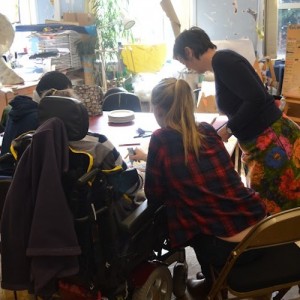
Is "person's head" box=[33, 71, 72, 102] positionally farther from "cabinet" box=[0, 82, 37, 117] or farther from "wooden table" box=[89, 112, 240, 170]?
"cabinet" box=[0, 82, 37, 117]

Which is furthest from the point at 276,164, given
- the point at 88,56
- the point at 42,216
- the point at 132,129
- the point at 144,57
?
the point at 88,56

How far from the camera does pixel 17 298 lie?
204 cm

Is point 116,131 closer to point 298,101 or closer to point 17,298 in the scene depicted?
point 17,298

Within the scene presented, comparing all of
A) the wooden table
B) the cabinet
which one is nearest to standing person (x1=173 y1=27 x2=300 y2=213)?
the wooden table

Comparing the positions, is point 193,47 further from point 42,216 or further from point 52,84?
point 42,216

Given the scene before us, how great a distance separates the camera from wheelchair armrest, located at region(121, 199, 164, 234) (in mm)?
1369

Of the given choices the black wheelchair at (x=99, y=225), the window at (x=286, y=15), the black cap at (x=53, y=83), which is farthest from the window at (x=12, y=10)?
the black wheelchair at (x=99, y=225)

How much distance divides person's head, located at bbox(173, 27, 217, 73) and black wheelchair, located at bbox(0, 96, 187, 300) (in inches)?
27.2

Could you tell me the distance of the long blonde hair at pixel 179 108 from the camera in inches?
58.3

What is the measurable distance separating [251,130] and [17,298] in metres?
1.38

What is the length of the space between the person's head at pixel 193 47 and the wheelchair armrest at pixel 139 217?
0.72m

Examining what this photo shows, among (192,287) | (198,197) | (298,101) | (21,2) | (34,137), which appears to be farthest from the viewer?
(21,2)

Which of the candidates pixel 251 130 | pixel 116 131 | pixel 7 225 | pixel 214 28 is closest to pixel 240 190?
pixel 251 130

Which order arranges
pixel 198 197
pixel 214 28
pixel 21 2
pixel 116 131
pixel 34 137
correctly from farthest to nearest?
pixel 214 28 < pixel 21 2 < pixel 116 131 < pixel 198 197 < pixel 34 137
